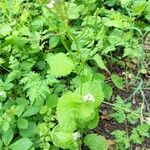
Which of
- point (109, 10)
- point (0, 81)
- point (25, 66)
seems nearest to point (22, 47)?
point (25, 66)

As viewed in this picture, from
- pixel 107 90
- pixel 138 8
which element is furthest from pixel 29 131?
pixel 138 8

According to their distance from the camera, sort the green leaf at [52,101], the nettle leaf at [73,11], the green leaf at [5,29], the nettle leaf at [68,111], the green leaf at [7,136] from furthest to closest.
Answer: the nettle leaf at [73,11] < the green leaf at [5,29] < the green leaf at [52,101] < the green leaf at [7,136] < the nettle leaf at [68,111]

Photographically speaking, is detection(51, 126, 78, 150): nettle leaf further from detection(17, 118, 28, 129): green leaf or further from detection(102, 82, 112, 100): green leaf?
detection(102, 82, 112, 100): green leaf

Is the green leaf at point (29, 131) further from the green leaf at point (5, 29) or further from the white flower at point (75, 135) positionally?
the green leaf at point (5, 29)

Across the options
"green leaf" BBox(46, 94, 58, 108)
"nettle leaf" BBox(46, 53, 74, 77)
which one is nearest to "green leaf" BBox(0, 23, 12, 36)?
"nettle leaf" BBox(46, 53, 74, 77)

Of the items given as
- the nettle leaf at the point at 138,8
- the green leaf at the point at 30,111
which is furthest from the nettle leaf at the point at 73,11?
the green leaf at the point at 30,111

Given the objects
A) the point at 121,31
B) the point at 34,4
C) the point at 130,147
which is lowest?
the point at 130,147

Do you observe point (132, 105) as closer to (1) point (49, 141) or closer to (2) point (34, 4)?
(1) point (49, 141)
